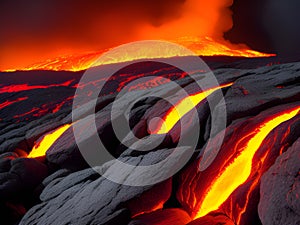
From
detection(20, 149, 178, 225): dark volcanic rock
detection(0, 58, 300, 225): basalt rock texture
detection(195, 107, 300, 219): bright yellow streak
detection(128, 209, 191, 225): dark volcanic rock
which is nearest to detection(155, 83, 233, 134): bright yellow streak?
detection(0, 58, 300, 225): basalt rock texture

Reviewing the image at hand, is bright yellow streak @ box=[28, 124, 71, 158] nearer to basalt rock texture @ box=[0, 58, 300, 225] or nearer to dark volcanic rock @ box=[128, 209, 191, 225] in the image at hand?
basalt rock texture @ box=[0, 58, 300, 225]

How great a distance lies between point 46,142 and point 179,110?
14.9 feet

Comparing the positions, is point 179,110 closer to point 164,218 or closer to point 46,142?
point 164,218

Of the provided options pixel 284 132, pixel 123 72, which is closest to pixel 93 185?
pixel 284 132

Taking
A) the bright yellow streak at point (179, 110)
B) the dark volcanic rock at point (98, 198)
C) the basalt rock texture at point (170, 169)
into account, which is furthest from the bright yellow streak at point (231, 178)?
the bright yellow streak at point (179, 110)

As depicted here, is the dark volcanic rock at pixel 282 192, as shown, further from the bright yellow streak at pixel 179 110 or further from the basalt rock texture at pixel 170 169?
the bright yellow streak at pixel 179 110

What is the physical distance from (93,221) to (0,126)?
8653 millimetres

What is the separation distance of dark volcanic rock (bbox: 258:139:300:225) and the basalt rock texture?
1 cm

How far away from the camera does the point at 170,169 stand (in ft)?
16.4

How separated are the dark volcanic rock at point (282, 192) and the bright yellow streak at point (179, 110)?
3.57 m

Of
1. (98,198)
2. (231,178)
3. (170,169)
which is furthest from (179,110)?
(98,198)

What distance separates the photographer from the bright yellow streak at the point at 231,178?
15.3 ft

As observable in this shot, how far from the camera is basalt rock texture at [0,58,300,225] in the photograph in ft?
13.5

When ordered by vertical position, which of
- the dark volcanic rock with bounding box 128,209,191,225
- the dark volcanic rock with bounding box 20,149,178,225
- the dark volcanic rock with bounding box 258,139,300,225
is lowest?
the dark volcanic rock with bounding box 128,209,191,225
